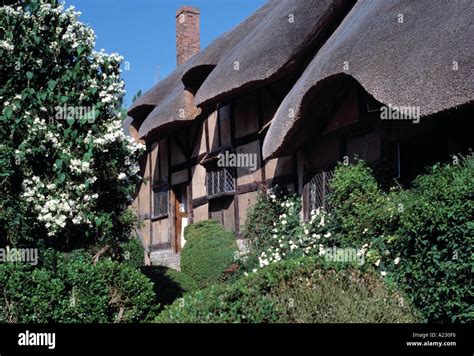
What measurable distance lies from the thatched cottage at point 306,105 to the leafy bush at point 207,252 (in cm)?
57

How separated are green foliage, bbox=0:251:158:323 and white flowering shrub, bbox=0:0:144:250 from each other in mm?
530

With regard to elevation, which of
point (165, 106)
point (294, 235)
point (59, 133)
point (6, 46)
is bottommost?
point (294, 235)

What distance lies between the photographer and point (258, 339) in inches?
206

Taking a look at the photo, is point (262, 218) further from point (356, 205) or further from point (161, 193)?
point (161, 193)

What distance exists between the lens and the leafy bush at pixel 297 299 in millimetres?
5629

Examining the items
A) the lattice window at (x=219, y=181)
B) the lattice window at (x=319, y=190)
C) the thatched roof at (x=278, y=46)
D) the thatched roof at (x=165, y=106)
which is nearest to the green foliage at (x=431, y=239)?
the lattice window at (x=319, y=190)

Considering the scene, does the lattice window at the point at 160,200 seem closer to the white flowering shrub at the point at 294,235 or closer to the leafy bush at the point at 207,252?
the leafy bush at the point at 207,252

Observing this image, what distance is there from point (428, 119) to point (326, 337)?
5.32 m

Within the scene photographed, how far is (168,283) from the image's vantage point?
12.6m

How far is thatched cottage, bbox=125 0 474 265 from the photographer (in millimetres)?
8922

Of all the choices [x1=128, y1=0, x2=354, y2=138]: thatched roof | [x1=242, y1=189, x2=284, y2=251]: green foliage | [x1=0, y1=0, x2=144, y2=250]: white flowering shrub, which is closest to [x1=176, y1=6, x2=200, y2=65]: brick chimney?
[x1=128, y1=0, x2=354, y2=138]: thatched roof

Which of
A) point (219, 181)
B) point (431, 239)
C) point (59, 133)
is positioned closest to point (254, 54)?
point (219, 181)

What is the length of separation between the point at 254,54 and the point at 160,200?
307 inches

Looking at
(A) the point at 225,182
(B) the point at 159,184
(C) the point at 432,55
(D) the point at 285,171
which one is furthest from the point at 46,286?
(B) the point at 159,184
